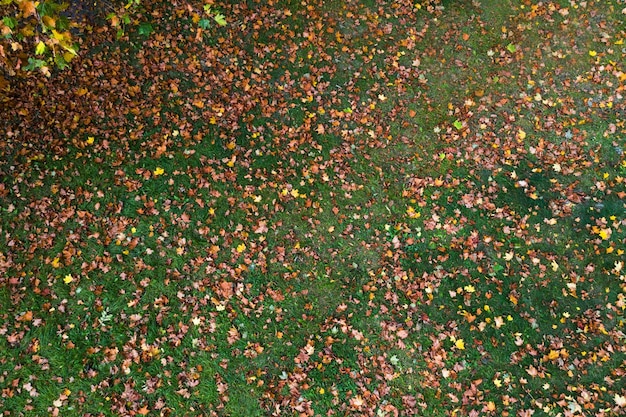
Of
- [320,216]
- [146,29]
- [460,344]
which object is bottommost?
[460,344]

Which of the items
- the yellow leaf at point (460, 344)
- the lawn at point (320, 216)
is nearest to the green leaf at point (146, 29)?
the lawn at point (320, 216)

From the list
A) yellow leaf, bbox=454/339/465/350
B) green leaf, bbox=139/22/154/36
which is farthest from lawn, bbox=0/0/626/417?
green leaf, bbox=139/22/154/36

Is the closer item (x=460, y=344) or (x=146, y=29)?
(x=460, y=344)

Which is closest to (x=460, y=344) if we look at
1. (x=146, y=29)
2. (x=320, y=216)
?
(x=320, y=216)

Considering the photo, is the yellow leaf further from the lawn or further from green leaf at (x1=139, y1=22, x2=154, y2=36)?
green leaf at (x1=139, y1=22, x2=154, y2=36)

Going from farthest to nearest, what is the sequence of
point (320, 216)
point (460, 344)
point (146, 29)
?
point (146, 29)
point (320, 216)
point (460, 344)

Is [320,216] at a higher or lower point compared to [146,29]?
lower

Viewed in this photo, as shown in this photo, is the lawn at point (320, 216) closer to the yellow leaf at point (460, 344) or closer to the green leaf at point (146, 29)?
→ the yellow leaf at point (460, 344)

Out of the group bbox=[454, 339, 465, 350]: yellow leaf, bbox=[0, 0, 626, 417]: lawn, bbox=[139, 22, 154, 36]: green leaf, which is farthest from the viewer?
bbox=[139, 22, 154, 36]: green leaf

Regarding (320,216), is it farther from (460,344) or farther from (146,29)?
(146,29)
